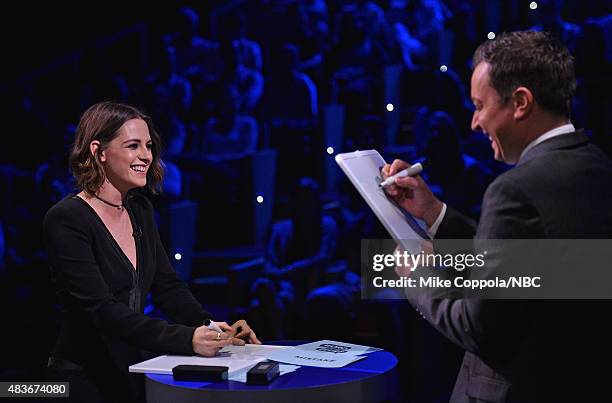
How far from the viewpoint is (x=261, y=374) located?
1.63 metres

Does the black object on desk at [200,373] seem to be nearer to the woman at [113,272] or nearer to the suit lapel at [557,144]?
the woman at [113,272]

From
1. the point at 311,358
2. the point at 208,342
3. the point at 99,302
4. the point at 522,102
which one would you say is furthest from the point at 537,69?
the point at 99,302

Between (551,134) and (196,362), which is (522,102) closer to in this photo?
(551,134)

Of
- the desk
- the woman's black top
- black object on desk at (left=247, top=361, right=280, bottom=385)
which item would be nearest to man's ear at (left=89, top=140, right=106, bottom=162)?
the woman's black top

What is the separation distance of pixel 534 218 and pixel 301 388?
0.65 meters

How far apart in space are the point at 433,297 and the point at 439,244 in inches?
8.4

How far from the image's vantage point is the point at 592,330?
52.5 inches

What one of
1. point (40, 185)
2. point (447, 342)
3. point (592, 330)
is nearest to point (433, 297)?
point (592, 330)

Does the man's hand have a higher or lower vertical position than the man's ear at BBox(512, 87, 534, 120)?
lower

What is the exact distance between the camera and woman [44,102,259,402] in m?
1.95

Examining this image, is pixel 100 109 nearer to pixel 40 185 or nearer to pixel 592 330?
pixel 592 330

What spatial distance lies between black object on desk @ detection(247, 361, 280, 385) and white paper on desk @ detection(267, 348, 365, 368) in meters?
0.16

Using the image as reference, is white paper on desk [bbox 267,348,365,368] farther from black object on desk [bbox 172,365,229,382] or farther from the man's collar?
the man's collar

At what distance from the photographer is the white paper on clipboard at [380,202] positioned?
57.9 inches
